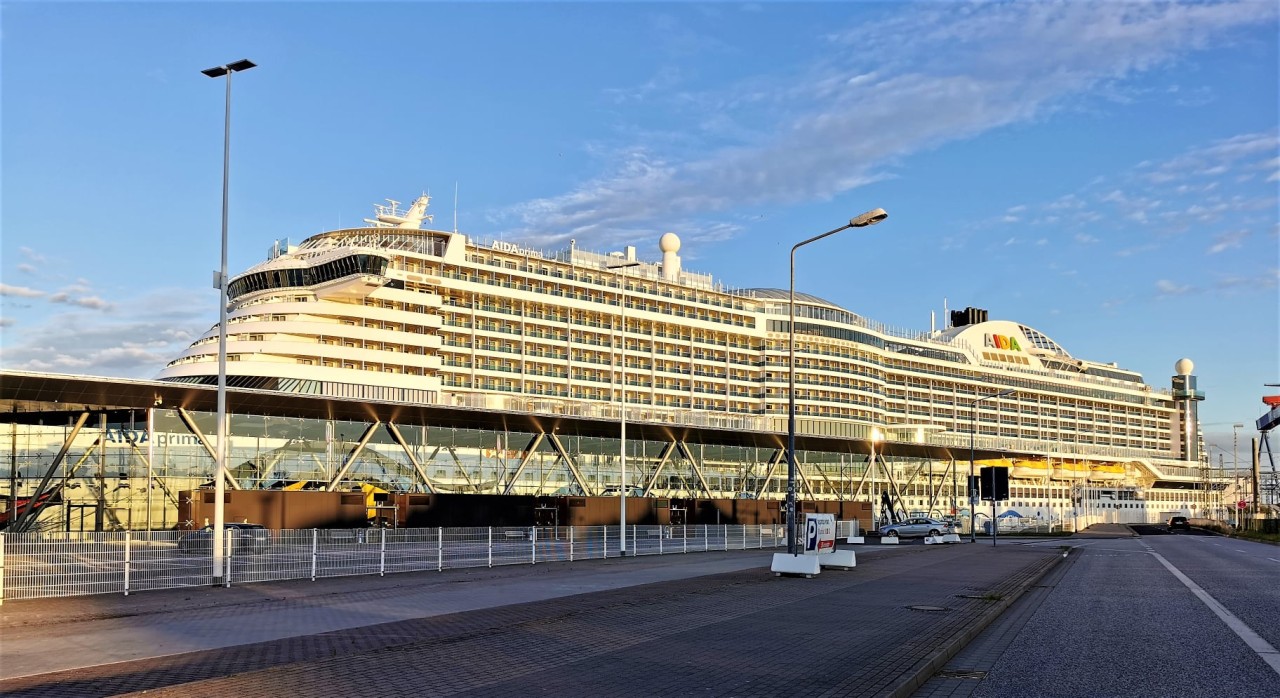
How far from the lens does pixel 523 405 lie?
87000 mm

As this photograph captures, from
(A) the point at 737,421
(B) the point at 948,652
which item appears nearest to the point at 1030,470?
(A) the point at 737,421

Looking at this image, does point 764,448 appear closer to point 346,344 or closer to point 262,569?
point 346,344

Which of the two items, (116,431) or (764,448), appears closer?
(116,431)

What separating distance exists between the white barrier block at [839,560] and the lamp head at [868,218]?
9276 millimetres

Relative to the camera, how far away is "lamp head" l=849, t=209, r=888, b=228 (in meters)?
25.5

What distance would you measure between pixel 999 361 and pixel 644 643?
5787 inches

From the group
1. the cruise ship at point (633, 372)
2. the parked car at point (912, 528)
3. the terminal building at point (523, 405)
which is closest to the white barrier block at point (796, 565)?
the terminal building at point (523, 405)

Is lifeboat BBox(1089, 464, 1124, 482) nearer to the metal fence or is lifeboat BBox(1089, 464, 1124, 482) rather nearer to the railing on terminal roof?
the railing on terminal roof

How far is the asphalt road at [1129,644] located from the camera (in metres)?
10.6

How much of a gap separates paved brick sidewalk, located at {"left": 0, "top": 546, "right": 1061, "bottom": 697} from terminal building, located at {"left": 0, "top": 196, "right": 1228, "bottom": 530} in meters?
10.1

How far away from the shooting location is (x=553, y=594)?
21062mm

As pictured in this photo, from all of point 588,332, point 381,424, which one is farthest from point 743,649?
point 588,332

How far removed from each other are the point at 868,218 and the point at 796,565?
28.6 ft

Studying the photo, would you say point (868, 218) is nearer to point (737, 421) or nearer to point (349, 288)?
point (349, 288)
